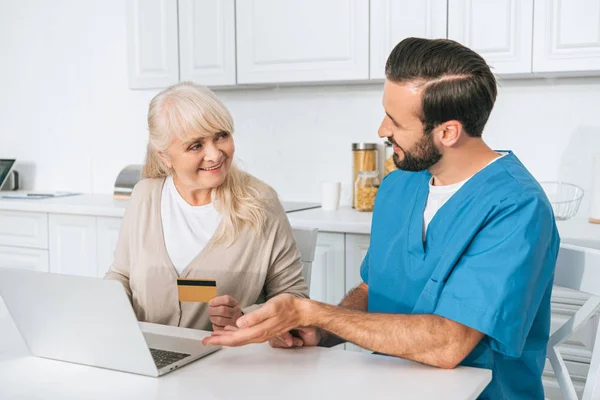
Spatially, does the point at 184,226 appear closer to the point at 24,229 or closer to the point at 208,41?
the point at 208,41

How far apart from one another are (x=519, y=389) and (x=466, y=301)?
27 cm

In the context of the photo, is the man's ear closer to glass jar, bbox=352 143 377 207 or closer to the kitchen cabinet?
the kitchen cabinet

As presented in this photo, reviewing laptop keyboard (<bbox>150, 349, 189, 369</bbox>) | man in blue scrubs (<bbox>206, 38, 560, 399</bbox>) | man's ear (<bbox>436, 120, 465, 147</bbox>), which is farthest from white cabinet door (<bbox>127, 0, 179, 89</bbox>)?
laptop keyboard (<bbox>150, 349, 189, 369</bbox>)

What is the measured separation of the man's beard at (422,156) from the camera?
137 centimetres

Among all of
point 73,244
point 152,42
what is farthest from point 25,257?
point 152,42

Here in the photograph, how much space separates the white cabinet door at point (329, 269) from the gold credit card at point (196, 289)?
1.28 m

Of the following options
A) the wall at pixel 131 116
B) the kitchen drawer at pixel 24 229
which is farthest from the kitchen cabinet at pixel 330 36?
the kitchen drawer at pixel 24 229

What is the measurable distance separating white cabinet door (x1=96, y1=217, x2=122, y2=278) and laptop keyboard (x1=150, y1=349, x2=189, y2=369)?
5.87 ft

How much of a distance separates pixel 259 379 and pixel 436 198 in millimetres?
573

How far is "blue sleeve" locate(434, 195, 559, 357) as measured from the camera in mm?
1180

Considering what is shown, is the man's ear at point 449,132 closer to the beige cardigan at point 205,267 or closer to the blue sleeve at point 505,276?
the blue sleeve at point 505,276

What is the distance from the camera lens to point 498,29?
2354 millimetres

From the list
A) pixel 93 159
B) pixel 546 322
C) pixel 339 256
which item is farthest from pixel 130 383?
pixel 93 159

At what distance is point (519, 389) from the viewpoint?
1335mm
